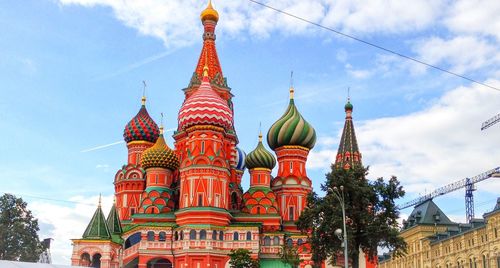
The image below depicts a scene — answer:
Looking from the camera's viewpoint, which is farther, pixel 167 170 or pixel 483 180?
pixel 483 180

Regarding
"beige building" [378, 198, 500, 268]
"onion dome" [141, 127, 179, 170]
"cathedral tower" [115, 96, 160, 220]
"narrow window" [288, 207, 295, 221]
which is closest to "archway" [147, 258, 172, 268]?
"onion dome" [141, 127, 179, 170]

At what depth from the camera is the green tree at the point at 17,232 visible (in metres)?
58.0

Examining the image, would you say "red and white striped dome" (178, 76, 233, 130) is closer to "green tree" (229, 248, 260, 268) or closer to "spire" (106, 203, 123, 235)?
"spire" (106, 203, 123, 235)

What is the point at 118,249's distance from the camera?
49.2m

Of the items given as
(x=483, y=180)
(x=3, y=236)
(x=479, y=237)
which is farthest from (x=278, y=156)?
(x=483, y=180)

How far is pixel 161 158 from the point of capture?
53.1 meters

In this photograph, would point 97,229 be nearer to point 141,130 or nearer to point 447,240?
point 141,130

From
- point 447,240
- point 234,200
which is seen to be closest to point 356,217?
point 234,200

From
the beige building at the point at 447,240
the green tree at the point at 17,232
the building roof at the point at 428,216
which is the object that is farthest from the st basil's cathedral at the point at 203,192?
the building roof at the point at 428,216

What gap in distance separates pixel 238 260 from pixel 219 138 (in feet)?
34.5

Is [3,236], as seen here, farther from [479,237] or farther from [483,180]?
[483,180]

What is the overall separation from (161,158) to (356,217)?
21782 mm

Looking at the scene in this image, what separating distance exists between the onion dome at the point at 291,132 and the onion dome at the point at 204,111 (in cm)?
639

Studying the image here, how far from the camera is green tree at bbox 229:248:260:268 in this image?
43688mm
